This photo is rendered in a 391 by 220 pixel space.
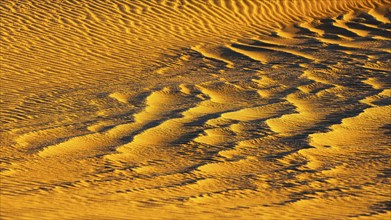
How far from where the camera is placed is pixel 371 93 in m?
8.37

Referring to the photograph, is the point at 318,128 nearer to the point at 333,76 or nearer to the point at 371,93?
the point at 371,93

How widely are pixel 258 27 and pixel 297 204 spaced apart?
24.9 ft

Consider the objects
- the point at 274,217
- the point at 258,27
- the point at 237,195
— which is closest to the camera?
the point at 274,217

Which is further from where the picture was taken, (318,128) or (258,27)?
(258,27)

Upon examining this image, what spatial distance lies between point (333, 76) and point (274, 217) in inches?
185

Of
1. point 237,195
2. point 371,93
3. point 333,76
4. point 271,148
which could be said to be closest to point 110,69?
point 333,76

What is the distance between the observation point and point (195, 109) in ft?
25.8

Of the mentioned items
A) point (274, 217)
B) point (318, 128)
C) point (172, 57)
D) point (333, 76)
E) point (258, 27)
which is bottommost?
point (274, 217)

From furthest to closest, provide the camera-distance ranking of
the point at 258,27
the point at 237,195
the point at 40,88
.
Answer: the point at 258,27 → the point at 40,88 → the point at 237,195

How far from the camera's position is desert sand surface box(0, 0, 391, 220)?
5.26 meters

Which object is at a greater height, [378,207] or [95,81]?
[95,81]

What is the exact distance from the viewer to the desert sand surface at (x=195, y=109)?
5.26m

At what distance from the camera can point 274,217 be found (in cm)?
485

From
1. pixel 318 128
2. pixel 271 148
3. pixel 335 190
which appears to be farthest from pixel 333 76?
pixel 335 190
